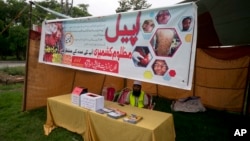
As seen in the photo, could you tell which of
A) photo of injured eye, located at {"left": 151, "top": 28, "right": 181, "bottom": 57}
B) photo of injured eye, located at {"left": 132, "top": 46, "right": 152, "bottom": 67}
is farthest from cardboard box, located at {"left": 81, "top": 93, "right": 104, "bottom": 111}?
photo of injured eye, located at {"left": 151, "top": 28, "right": 181, "bottom": 57}

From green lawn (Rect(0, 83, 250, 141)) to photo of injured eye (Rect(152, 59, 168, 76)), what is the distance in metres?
1.72

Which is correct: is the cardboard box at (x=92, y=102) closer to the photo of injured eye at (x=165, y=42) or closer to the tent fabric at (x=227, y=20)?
the photo of injured eye at (x=165, y=42)

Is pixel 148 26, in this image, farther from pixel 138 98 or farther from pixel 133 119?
pixel 138 98

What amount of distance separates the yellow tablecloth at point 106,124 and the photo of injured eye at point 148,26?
1353 mm

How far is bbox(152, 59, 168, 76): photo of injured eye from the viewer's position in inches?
113

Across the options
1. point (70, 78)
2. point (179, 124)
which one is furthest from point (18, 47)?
point (179, 124)

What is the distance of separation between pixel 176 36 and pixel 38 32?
371 cm

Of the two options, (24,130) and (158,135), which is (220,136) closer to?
(158,135)

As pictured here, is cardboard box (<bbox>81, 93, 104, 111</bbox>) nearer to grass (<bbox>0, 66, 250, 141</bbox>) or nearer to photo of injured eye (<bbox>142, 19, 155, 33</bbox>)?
grass (<bbox>0, 66, 250, 141</bbox>)

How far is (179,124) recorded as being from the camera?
16.1ft

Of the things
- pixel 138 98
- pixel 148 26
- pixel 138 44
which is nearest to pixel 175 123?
pixel 138 98

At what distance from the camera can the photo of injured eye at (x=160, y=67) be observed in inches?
113

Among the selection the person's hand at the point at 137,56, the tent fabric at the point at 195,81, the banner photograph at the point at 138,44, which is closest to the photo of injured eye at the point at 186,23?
the banner photograph at the point at 138,44

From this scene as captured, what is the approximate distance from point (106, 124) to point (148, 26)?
5.45 feet
